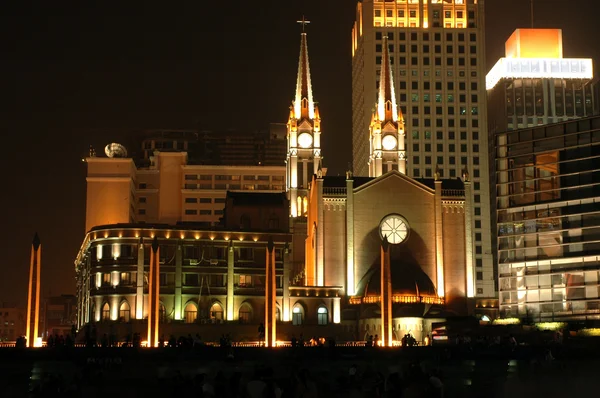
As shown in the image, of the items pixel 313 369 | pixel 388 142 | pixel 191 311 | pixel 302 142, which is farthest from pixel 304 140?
pixel 313 369

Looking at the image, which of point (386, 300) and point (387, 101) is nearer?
point (386, 300)

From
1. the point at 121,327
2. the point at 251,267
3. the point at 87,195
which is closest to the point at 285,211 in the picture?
the point at 251,267

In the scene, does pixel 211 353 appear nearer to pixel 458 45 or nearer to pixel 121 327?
pixel 121 327

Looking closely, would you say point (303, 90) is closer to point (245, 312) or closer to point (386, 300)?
point (245, 312)

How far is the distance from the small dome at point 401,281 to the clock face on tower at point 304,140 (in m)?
33.4

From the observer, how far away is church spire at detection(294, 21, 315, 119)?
149625mm

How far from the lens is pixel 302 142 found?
148 meters

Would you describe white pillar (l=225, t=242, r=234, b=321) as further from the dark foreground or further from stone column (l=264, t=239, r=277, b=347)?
the dark foreground

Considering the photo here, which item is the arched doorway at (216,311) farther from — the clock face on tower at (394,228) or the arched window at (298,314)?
the clock face on tower at (394,228)

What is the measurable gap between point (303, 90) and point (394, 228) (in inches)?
1481

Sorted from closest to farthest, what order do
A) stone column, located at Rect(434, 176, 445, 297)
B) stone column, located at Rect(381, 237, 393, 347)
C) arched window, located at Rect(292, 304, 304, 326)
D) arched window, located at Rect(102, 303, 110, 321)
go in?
stone column, located at Rect(381, 237, 393, 347)
arched window, located at Rect(102, 303, 110, 321)
arched window, located at Rect(292, 304, 304, 326)
stone column, located at Rect(434, 176, 445, 297)

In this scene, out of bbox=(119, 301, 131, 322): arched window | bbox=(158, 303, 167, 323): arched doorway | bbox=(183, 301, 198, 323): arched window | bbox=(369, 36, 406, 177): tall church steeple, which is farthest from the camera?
bbox=(369, 36, 406, 177): tall church steeple

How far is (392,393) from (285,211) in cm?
10649

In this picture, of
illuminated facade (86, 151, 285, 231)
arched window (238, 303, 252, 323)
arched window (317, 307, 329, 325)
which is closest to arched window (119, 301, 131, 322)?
arched window (238, 303, 252, 323)
